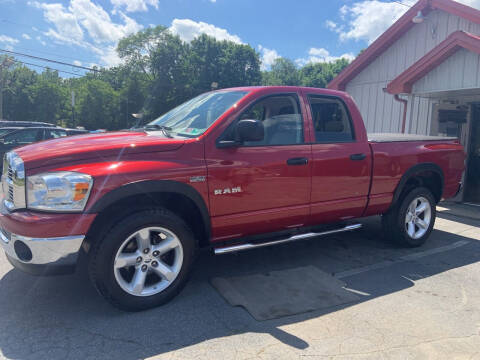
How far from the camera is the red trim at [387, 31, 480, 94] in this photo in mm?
7253

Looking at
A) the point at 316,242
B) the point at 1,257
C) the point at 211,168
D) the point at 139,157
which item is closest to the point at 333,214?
the point at 316,242

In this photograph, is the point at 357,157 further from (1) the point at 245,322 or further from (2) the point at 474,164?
(2) the point at 474,164

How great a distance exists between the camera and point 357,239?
561 centimetres

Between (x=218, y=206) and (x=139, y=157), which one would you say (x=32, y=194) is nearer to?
(x=139, y=157)

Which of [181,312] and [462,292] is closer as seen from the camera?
[181,312]

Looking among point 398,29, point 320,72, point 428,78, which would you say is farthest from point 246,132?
point 320,72

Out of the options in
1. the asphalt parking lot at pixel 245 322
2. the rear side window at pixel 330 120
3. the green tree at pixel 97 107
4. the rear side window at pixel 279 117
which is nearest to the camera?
the asphalt parking lot at pixel 245 322

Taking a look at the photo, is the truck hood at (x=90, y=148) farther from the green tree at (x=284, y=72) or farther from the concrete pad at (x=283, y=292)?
the green tree at (x=284, y=72)

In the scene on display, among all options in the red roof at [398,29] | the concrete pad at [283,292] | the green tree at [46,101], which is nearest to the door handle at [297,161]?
the concrete pad at [283,292]

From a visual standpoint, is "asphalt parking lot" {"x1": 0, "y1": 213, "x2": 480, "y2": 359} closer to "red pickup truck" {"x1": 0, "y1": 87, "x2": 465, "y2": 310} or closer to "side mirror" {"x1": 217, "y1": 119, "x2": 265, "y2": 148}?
"red pickup truck" {"x1": 0, "y1": 87, "x2": 465, "y2": 310}

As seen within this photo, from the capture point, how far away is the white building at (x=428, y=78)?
7684 mm

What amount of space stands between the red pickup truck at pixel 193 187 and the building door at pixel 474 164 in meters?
4.12

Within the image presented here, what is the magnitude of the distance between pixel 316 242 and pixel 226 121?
2540 mm

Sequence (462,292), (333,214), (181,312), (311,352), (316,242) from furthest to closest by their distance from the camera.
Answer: (316,242) < (333,214) < (462,292) < (181,312) < (311,352)
